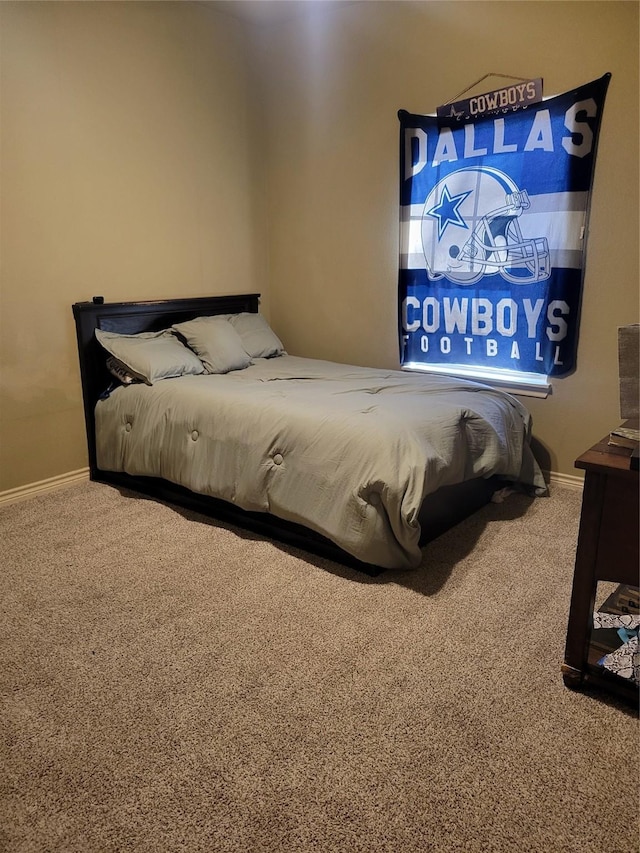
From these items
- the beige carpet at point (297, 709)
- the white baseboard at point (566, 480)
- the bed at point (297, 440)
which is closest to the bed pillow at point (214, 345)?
the bed at point (297, 440)

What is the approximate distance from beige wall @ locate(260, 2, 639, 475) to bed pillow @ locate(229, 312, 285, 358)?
1.25ft

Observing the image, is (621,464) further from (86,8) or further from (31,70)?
(86,8)

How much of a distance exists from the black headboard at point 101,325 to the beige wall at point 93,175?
53 millimetres

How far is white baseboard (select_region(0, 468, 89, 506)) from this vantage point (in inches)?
121

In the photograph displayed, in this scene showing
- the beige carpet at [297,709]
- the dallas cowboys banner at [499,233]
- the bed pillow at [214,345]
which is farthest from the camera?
the bed pillow at [214,345]

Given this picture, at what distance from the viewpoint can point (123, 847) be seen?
4.19ft

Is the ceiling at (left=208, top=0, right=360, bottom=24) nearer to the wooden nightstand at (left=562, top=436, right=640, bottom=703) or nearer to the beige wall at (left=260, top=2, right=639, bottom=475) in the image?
the beige wall at (left=260, top=2, right=639, bottom=475)

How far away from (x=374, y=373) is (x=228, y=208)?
1606mm

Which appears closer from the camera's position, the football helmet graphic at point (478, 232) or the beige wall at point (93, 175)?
the beige wall at point (93, 175)

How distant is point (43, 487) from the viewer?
10.5ft

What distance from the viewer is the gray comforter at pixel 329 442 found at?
2260mm

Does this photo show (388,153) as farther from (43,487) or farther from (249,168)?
(43,487)

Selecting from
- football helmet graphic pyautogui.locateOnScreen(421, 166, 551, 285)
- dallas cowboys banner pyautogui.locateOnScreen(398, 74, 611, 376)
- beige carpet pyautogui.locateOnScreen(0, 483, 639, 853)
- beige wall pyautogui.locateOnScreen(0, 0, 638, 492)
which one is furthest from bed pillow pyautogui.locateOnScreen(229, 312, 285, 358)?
beige carpet pyautogui.locateOnScreen(0, 483, 639, 853)

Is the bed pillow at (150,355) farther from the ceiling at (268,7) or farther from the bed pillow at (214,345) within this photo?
the ceiling at (268,7)
